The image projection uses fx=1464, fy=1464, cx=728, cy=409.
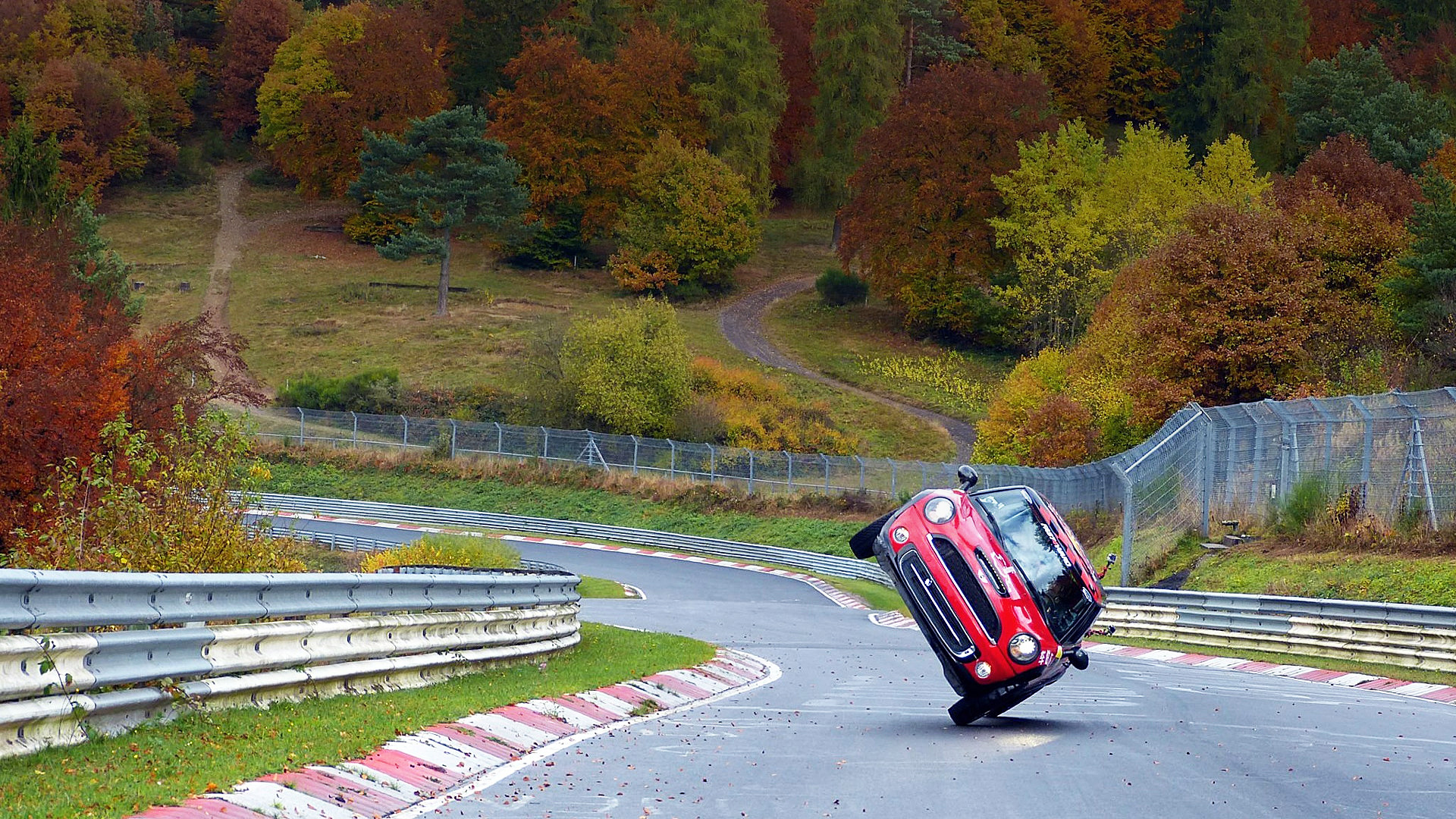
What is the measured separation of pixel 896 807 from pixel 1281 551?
744 inches

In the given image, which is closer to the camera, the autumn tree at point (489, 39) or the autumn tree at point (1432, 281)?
the autumn tree at point (1432, 281)

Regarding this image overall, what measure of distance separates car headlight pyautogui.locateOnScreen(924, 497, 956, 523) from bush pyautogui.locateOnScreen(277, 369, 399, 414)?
173 feet

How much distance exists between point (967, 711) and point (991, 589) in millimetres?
1124

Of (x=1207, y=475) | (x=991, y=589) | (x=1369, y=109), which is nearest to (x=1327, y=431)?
(x=1207, y=475)

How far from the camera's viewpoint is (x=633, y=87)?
91.6 metres

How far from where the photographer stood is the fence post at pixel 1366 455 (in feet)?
77.0

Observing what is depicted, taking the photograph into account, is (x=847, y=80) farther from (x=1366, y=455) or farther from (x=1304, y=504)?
(x=1366, y=455)

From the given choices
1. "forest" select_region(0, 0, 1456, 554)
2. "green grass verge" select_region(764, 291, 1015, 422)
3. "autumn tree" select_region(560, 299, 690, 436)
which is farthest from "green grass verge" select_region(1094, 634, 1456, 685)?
"green grass verge" select_region(764, 291, 1015, 422)

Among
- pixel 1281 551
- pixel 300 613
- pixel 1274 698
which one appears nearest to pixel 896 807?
pixel 300 613

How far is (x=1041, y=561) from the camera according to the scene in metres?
13.0

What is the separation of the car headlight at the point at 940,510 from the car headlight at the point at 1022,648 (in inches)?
48.5

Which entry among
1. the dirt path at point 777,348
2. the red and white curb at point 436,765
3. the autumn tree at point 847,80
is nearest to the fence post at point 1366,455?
the red and white curb at point 436,765

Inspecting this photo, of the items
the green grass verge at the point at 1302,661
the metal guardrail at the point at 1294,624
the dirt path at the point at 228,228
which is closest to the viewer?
the green grass verge at the point at 1302,661

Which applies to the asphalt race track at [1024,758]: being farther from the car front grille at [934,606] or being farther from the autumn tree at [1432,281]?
the autumn tree at [1432,281]
